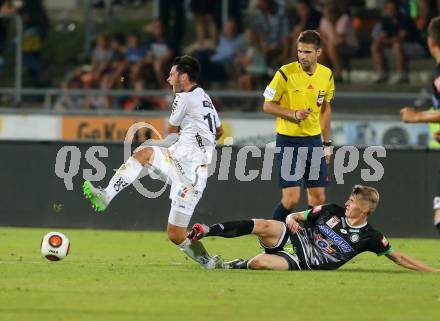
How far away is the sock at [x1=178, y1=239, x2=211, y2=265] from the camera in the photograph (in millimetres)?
11617

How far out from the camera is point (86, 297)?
9.35m

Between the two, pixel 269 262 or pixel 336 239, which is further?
pixel 269 262

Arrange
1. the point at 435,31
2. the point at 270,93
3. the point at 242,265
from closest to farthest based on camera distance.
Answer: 1. the point at 435,31
2. the point at 242,265
3. the point at 270,93

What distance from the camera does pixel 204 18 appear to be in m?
25.3

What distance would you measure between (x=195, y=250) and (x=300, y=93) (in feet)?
8.22

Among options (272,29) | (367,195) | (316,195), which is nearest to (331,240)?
(367,195)

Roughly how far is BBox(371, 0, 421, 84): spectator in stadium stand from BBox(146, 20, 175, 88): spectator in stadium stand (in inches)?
159

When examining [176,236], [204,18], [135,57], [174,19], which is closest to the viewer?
[176,236]

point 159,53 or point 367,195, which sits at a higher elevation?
point 159,53

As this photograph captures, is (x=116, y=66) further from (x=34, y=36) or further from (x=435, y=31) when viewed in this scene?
(x=435, y=31)

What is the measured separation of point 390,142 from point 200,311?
11.4m

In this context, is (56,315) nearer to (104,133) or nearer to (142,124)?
(142,124)

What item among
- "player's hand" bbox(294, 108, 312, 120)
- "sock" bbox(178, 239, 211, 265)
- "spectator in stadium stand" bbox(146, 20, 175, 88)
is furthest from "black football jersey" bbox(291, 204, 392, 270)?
"spectator in stadium stand" bbox(146, 20, 175, 88)

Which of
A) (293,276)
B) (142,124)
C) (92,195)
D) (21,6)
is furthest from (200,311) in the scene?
(21,6)
